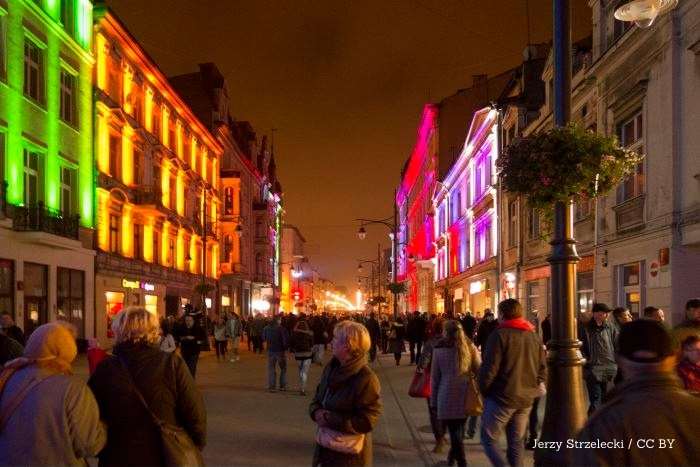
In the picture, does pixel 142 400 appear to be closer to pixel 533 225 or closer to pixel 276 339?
pixel 276 339

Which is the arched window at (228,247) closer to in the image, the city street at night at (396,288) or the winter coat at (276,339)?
the city street at night at (396,288)

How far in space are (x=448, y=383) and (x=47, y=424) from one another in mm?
5148

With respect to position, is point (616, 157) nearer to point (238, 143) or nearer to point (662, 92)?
point (662, 92)

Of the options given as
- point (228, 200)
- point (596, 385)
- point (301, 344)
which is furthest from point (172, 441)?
point (228, 200)

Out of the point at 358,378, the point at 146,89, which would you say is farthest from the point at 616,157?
the point at 146,89

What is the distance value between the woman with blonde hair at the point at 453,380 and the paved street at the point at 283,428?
610 mm

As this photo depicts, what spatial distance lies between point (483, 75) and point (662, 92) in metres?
42.4

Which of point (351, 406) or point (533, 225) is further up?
point (533, 225)

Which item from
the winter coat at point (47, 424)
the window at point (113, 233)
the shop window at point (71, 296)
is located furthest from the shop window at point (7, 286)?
the winter coat at point (47, 424)

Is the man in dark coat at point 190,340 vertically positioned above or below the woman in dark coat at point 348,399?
below

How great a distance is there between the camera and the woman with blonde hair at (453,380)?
8.17m

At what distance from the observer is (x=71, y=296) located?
26984 mm

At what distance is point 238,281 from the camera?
192 ft

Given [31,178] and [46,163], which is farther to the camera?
[46,163]
